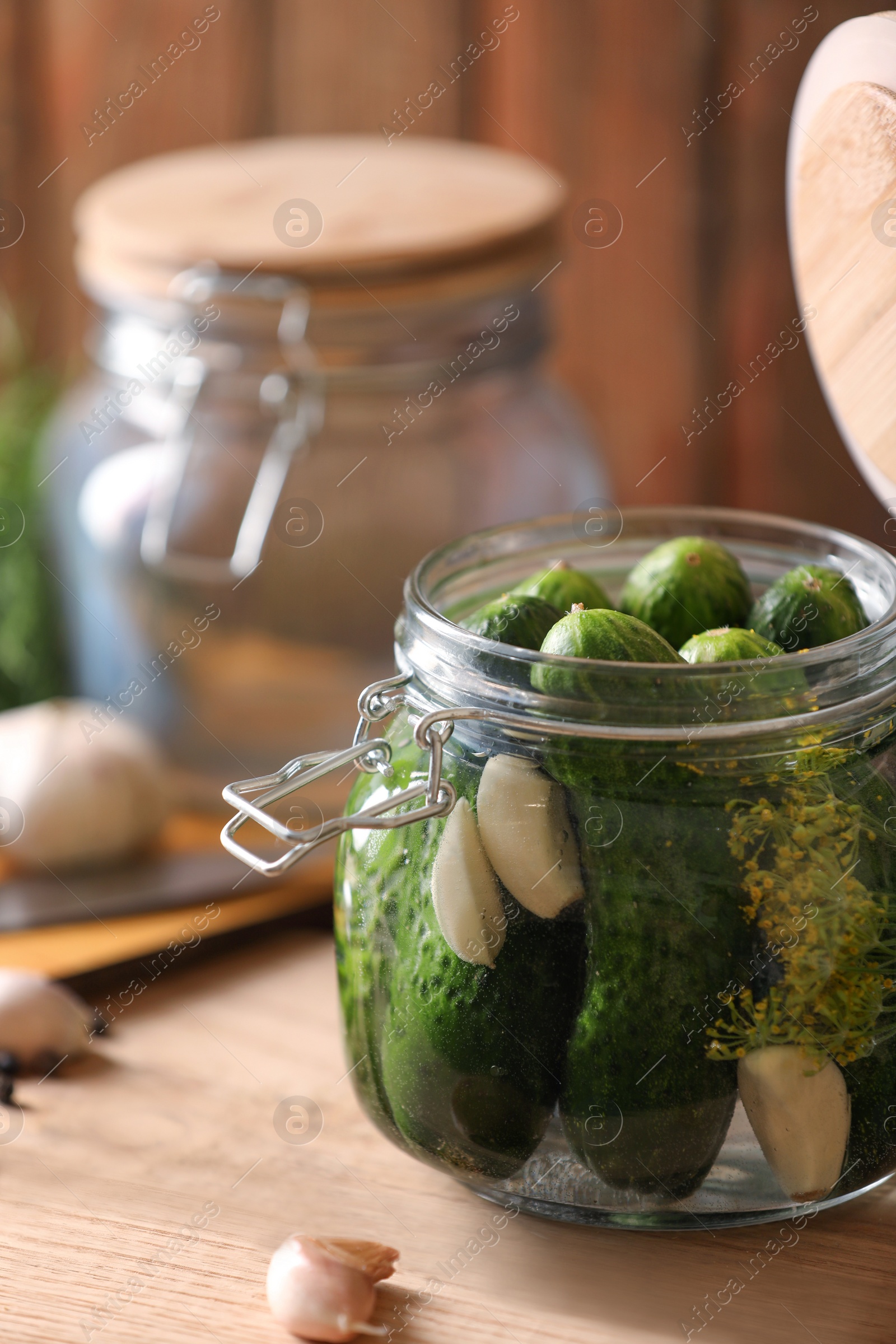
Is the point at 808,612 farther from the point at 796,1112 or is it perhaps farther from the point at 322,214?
the point at 322,214

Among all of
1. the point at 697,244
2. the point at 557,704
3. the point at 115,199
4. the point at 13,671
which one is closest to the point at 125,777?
the point at 13,671

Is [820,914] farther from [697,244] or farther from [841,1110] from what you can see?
[697,244]

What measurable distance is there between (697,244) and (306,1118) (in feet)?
2.94

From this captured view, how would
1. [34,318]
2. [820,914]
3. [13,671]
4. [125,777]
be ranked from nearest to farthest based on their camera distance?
[820,914] < [125,777] < [13,671] < [34,318]

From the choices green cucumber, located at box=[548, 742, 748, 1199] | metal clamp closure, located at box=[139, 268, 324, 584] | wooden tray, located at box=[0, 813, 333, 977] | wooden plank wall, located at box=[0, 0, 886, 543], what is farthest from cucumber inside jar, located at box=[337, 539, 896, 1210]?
wooden plank wall, located at box=[0, 0, 886, 543]

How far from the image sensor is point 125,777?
104 centimetres

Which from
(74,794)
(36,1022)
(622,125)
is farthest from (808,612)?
(622,125)

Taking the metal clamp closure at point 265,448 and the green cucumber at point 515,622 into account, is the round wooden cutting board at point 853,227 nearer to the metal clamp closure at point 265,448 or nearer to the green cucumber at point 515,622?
the green cucumber at point 515,622

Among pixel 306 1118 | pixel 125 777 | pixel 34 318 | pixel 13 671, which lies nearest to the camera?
pixel 306 1118

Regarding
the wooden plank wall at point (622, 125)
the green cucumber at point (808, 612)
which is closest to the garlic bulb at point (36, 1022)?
the green cucumber at point (808, 612)

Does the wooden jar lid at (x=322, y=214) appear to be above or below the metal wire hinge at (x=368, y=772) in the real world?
above

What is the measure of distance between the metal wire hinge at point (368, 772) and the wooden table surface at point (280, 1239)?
0.59 feet

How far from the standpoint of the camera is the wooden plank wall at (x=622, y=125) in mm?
1239

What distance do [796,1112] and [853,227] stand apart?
0.45m
